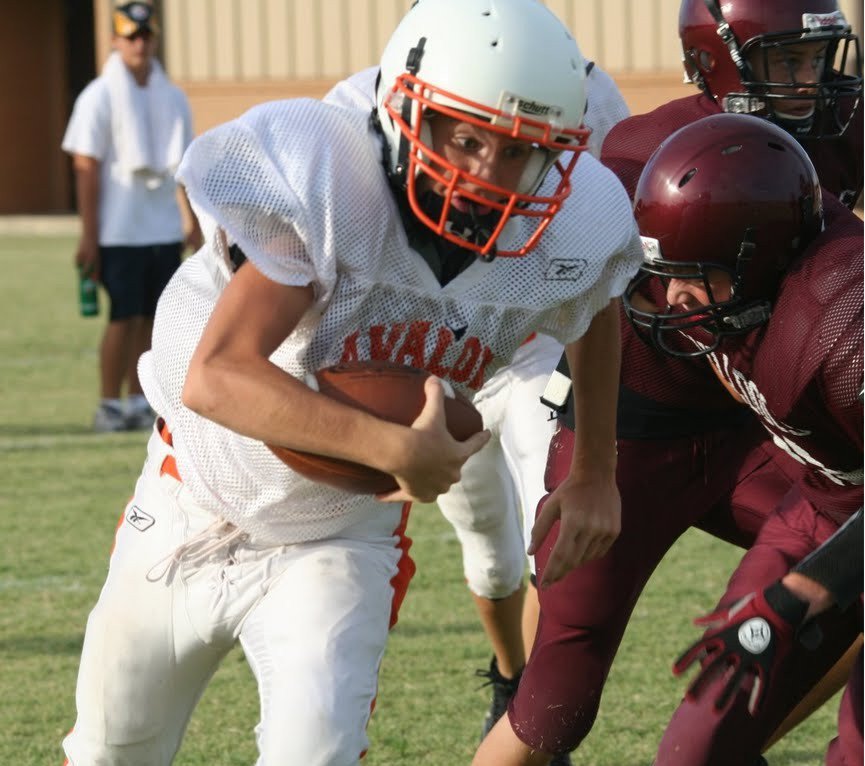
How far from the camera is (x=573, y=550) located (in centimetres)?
280

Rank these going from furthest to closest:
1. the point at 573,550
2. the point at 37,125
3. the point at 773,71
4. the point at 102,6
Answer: the point at 37,125, the point at 102,6, the point at 773,71, the point at 573,550

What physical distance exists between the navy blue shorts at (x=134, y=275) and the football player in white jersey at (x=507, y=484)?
3596mm

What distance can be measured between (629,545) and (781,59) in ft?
4.16

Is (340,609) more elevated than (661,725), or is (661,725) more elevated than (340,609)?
(340,609)

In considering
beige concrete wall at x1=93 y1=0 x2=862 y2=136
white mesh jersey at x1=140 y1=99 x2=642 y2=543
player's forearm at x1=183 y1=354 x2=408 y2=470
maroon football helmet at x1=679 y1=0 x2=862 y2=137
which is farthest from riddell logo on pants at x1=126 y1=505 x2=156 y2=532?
beige concrete wall at x1=93 y1=0 x2=862 y2=136

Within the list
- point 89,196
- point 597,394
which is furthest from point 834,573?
point 89,196

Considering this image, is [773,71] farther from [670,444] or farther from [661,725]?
[661,725]

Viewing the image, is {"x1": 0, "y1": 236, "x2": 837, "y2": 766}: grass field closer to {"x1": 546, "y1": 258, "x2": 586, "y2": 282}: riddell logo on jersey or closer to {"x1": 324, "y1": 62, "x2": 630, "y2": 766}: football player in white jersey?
{"x1": 324, "y1": 62, "x2": 630, "y2": 766}: football player in white jersey

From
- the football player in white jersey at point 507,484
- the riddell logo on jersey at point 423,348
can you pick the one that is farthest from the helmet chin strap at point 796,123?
the riddell logo on jersey at point 423,348

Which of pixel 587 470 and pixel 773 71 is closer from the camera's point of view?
pixel 587 470

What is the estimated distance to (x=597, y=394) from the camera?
111 inches

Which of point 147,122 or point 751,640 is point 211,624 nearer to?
point 751,640

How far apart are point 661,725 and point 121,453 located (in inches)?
144

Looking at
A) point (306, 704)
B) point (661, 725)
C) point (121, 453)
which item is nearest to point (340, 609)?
point (306, 704)
